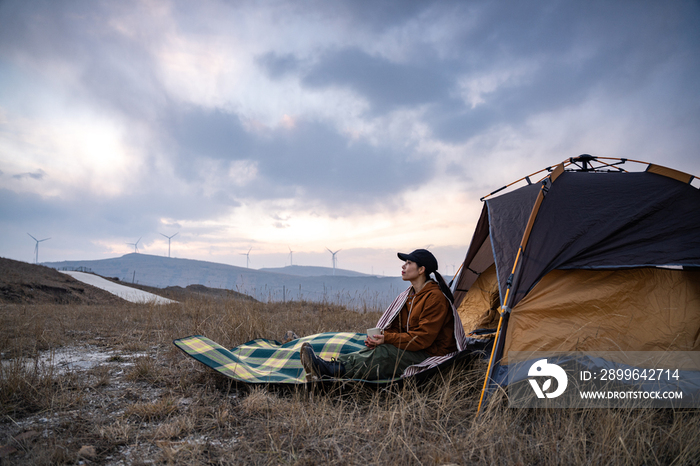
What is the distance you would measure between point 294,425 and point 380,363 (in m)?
0.99

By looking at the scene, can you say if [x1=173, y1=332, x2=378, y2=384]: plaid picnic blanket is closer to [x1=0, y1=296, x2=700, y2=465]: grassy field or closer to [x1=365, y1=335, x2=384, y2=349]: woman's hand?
[x1=0, y1=296, x2=700, y2=465]: grassy field

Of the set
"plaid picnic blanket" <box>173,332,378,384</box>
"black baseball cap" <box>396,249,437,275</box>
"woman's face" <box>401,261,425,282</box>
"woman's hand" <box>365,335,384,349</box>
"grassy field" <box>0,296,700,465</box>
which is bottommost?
"grassy field" <box>0,296,700,465</box>

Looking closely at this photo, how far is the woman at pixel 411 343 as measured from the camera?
320cm

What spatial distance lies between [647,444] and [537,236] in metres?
1.81

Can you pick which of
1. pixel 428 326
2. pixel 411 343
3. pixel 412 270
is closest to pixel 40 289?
pixel 412 270

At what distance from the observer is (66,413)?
9.12ft

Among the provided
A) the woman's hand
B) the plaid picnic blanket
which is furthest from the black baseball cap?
the plaid picnic blanket

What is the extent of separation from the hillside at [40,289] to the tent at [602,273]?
18.0 metres

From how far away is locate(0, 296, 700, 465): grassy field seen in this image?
7.16 feet

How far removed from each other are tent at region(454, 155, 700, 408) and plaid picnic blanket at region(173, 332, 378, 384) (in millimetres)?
1522

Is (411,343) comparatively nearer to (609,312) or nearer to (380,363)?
(380,363)

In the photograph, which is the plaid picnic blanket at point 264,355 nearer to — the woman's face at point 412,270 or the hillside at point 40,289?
the woman's face at point 412,270

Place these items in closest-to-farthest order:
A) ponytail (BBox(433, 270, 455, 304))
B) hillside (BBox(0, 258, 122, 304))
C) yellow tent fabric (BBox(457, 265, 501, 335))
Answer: ponytail (BBox(433, 270, 455, 304)), yellow tent fabric (BBox(457, 265, 501, 335)), hillside (BBox(0, 258, 122, 304))

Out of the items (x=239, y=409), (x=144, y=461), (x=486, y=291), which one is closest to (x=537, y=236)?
(x=486, y=291)
